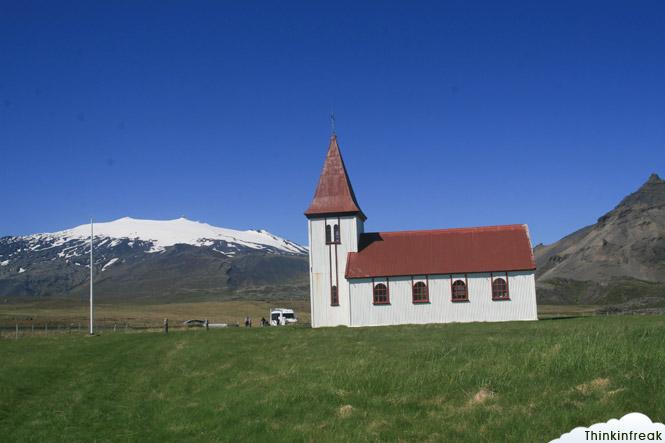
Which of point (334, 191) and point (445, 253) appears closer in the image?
point (445, 253)

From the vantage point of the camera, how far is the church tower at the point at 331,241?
5097cm

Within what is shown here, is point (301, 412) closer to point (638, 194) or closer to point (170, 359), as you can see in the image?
point (170, 359)

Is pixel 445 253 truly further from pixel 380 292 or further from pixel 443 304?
pixel 380 292

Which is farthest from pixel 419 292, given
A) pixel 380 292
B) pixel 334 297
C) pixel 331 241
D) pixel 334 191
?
pixel 334 191

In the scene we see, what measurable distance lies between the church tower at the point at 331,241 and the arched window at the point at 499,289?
1110 centimetres

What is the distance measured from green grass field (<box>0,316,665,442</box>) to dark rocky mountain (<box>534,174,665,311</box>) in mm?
93942

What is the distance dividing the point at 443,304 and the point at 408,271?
3.64 m

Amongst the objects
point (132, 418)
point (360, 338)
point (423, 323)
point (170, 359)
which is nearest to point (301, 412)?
point (132, 418)

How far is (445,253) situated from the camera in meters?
50.5

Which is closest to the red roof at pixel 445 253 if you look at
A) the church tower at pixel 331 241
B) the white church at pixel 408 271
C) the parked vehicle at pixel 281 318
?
the white church at pixel 408 271

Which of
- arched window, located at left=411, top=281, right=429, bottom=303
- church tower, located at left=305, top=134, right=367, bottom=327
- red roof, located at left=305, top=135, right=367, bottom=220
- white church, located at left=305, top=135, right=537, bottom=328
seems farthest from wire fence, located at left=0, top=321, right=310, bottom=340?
arched window, located at left=411, top=281, right=429, bottom=303

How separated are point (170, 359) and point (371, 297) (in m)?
22.0

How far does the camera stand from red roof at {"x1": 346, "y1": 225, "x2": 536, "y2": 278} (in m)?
48.9

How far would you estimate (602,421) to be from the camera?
41.8ft
